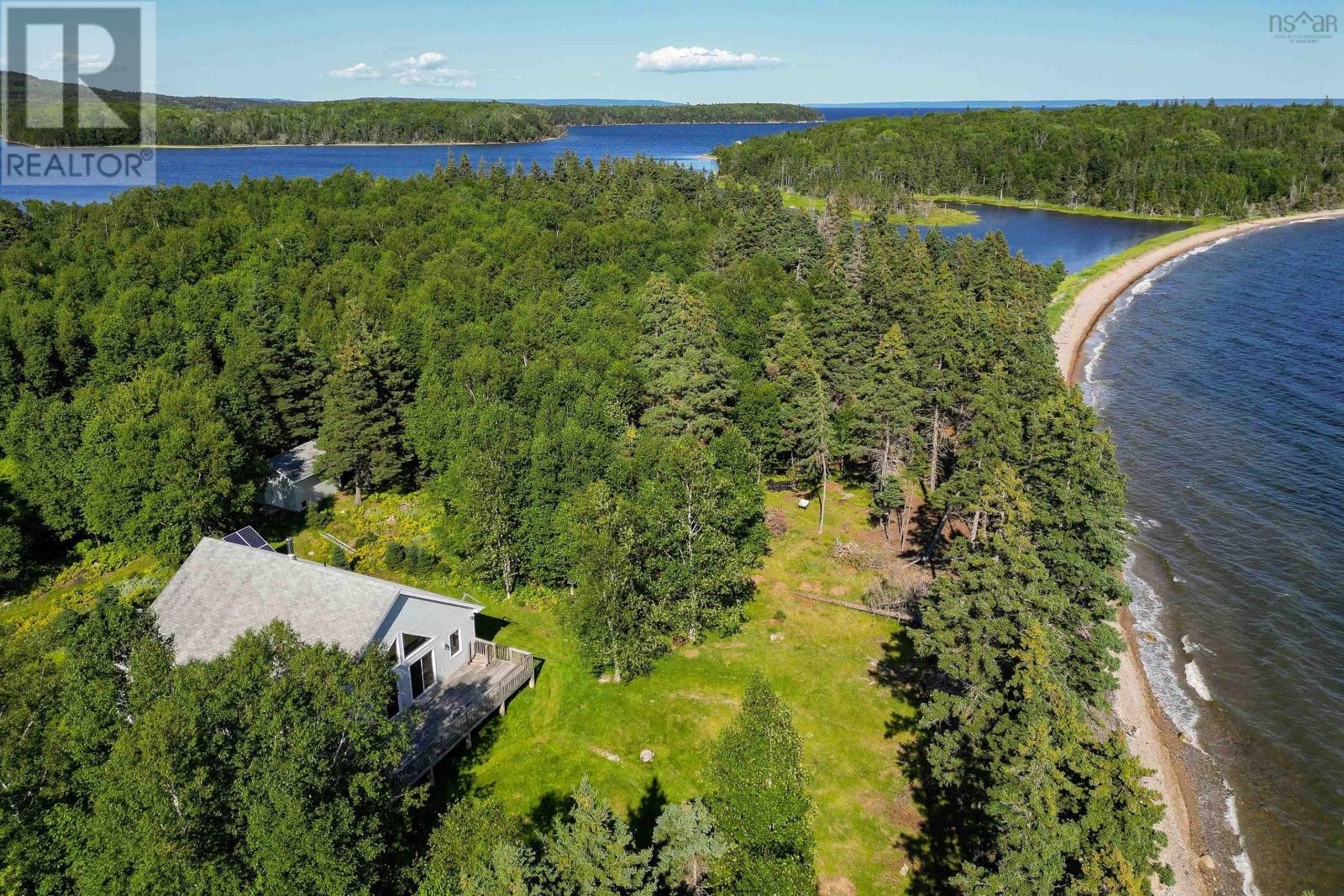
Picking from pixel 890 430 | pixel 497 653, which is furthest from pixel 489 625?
pixel 890 430

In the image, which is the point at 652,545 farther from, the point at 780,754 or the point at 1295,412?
the point at 1295,412

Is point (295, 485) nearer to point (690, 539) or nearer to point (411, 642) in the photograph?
point (411, 642)

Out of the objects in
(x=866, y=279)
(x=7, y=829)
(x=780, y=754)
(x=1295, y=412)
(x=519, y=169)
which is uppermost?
(x=519, y=169)

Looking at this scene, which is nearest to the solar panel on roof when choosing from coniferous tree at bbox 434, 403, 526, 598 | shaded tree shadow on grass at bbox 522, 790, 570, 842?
coniferous tree at bbox 434, 403, 526, 598

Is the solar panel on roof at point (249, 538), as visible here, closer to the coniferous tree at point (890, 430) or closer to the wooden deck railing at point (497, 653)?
the wooden deck railing at point (497, 653)

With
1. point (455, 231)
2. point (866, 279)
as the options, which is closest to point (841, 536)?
point (866, 279)

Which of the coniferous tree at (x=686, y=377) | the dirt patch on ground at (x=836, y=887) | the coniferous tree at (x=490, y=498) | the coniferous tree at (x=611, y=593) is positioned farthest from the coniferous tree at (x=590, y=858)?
the coniferous tree at (x=686, y=377)
